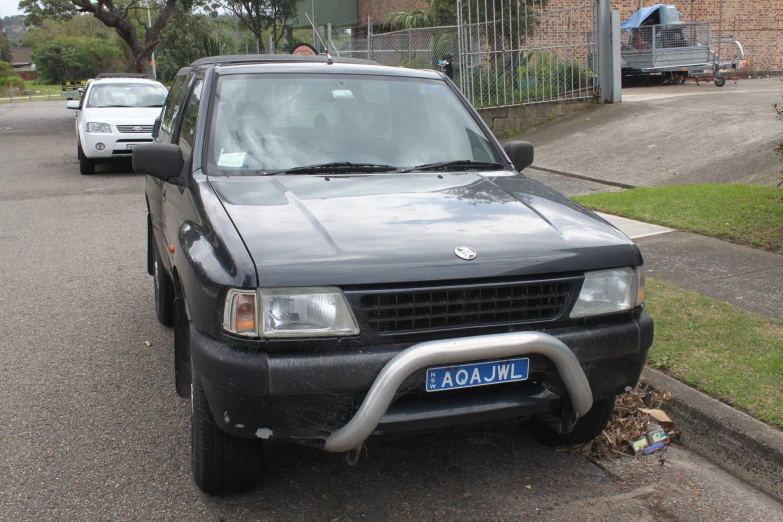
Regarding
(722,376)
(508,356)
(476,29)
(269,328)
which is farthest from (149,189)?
(476,29)

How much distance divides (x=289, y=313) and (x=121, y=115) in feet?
40.5

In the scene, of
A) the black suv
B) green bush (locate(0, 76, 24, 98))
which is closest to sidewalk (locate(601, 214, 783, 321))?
the black suv

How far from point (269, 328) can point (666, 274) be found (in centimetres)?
418

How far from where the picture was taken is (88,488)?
3.45 m

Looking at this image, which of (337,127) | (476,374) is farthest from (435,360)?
(337,127)

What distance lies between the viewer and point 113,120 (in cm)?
1383

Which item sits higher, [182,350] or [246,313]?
[246,313]

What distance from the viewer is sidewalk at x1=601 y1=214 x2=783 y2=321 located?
18.0 ft

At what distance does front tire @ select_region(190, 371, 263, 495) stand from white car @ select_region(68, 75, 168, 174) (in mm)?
11077

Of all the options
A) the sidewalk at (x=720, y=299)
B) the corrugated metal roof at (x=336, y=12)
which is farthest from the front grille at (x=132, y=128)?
the corrugated metal roof at (x=336, y=12)

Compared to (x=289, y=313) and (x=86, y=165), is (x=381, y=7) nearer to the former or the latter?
(x=86, y=165)

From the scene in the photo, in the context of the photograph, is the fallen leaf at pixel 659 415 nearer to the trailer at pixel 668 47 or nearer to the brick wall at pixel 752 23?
the trailer at pixel 668 47

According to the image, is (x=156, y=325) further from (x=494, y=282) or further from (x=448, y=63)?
(x=448, y=63)

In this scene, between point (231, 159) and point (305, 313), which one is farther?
point (231, 159)
